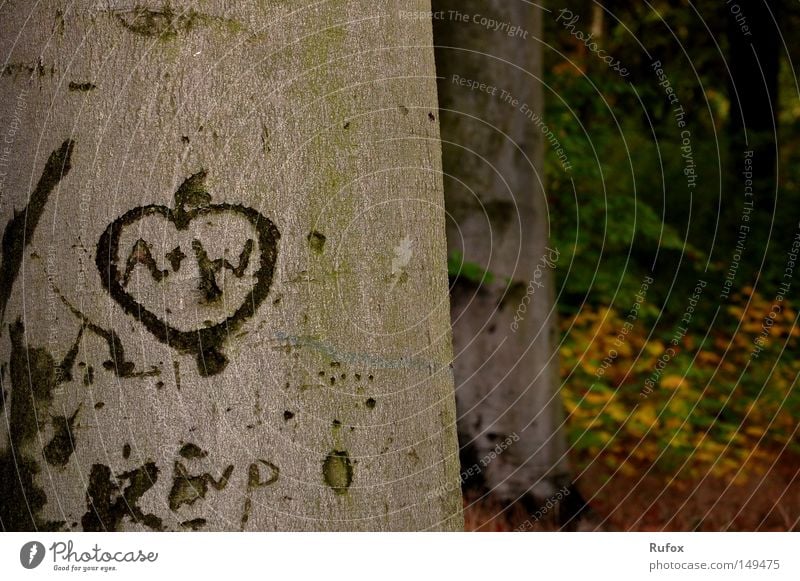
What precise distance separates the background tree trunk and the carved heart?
2.47 meters

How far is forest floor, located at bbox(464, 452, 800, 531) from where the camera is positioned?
158 inches

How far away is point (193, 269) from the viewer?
1424 mm

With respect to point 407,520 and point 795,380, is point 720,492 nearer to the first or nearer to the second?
point 795,380

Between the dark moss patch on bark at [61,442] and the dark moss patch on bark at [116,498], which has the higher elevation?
the dark moss patch on bark at [61,442]

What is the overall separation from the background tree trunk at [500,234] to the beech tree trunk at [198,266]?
2.39 meters

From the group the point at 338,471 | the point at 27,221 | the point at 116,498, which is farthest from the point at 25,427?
the point at 338,471

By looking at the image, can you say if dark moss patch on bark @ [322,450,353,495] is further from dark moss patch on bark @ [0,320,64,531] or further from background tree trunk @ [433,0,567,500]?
background tree trunk @ [433,0,567,500]

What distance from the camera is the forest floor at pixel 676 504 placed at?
4.02 metres

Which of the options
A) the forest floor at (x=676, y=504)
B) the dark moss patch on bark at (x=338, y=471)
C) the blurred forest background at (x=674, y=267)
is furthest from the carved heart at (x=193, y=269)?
the forest floor at (x=676, y=504)

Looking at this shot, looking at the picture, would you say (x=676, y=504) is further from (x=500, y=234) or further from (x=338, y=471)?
(x=338, y=471)

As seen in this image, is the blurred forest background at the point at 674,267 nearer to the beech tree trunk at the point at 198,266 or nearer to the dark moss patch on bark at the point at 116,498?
the beech tree trunk at the point at 198,266

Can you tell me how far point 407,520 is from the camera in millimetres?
1583

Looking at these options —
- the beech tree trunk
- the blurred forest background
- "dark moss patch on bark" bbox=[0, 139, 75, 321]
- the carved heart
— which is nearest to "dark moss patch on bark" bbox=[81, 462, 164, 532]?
the beech tree trunk
